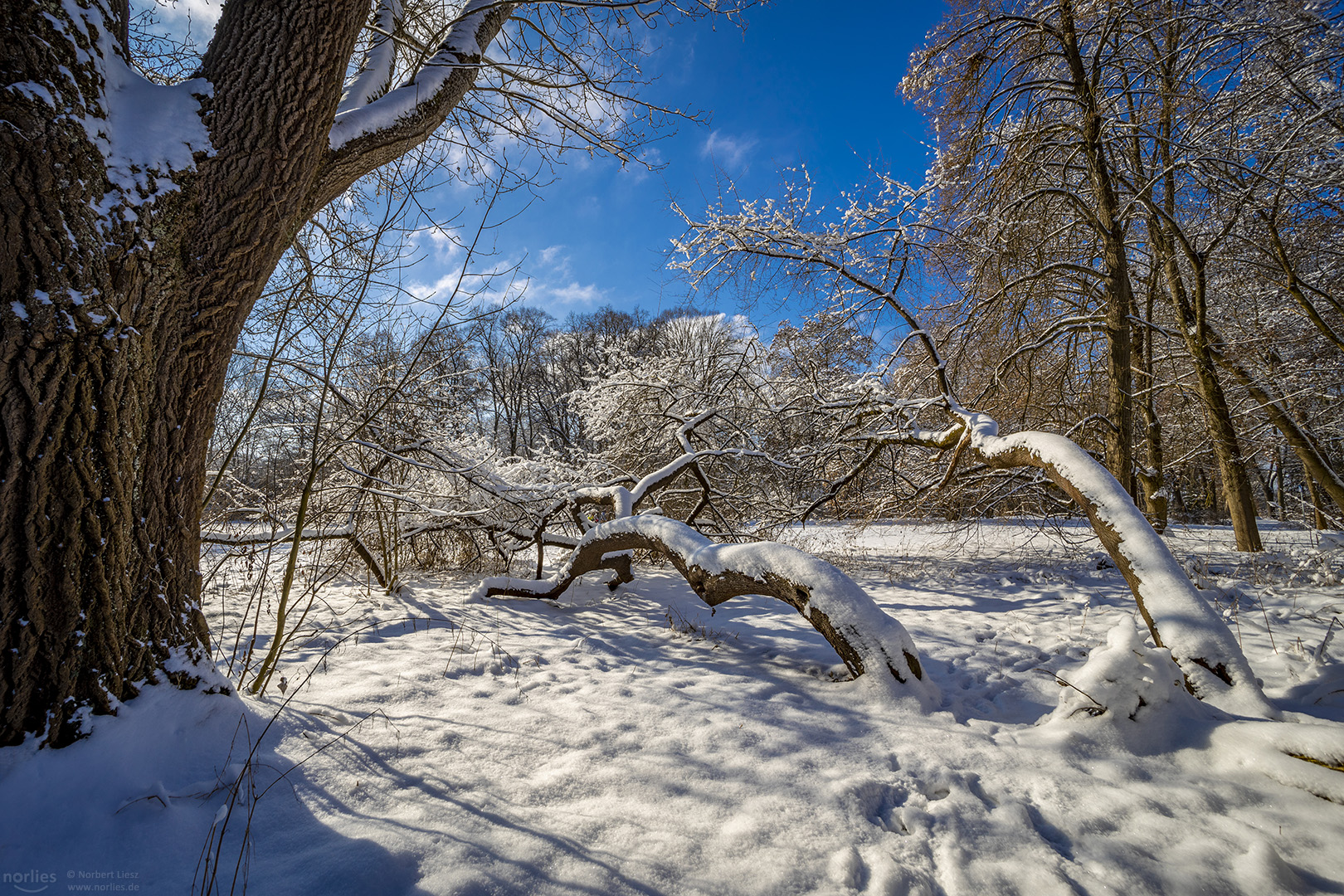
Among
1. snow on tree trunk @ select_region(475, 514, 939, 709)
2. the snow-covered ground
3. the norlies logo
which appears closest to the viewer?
the norlies logo

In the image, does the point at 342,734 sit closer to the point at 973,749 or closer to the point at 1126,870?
the point at 973,749

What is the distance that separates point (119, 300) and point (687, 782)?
97.8 inches

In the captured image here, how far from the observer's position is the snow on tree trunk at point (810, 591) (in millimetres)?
2516

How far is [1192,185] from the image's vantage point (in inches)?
219

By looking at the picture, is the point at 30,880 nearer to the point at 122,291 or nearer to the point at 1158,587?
the point at 122,291

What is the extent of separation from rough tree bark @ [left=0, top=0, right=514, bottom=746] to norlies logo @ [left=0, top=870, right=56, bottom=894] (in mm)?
390

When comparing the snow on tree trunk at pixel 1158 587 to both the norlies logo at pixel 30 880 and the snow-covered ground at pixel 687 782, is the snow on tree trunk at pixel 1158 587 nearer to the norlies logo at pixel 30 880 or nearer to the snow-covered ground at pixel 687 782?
the snow-covered ground at pixel 687 782

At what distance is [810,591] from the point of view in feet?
8.96

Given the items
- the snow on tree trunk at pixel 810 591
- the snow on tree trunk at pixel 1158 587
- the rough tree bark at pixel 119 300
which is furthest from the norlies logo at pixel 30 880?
the snow on tree trunk at pixel 1158 587

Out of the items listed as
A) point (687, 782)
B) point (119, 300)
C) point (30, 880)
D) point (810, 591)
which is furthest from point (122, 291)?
point (810, 591)

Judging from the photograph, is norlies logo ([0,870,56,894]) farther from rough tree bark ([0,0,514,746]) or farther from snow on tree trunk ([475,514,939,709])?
snow on tree trunk ([475,514,939,709])

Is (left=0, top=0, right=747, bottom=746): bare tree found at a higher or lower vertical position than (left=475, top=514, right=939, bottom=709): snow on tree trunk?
higher

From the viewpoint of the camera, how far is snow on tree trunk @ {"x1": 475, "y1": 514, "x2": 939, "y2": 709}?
8.25 feet

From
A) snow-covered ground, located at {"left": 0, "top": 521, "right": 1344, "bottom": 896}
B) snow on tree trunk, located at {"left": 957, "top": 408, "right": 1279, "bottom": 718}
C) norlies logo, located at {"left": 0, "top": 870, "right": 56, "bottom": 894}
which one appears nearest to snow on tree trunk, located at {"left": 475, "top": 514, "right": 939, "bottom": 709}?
snow-covered ground, located at {"left": 0, "top": 521, "right": 1344, "bottom": 896}
